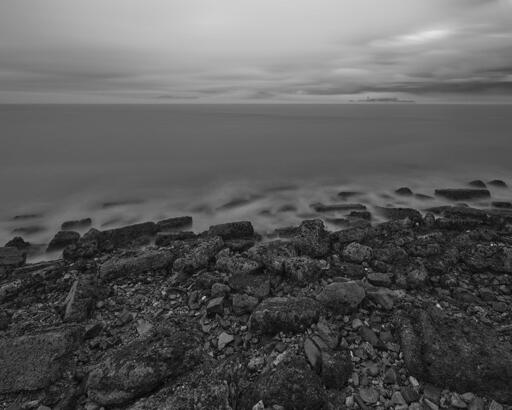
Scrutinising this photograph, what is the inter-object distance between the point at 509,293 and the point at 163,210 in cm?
875

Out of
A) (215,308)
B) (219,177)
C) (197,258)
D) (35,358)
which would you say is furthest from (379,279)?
(219,177)

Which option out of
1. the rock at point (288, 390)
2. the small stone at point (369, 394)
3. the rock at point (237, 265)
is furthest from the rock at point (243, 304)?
the small stone at point (369, 394)

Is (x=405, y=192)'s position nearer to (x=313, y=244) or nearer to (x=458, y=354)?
(x=313, y=244)

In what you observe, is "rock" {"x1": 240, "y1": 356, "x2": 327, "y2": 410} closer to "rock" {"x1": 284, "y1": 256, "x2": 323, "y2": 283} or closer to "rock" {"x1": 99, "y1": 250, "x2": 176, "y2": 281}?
"rock" {"x1": 284, "y1": 256, "x2": 323, "y2": 283}

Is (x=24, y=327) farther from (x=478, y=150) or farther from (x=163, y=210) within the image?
(x=478, y=150)

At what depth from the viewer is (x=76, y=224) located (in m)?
8.93

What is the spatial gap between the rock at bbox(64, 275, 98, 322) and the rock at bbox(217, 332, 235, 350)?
1.94 metres

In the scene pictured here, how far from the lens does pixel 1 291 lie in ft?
16.3

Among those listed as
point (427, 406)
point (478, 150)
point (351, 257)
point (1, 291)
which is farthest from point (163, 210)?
point (478, 150)

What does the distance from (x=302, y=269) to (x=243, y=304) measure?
3.71 ft

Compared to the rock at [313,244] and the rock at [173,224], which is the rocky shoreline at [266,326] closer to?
the rock at [313,244]

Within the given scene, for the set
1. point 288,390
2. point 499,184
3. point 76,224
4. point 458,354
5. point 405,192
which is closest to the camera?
point 288,390

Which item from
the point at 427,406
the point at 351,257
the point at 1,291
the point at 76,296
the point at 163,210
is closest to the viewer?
the point at 427,406

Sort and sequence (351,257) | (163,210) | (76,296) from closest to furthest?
(76,296), (351,257), (163,210)
